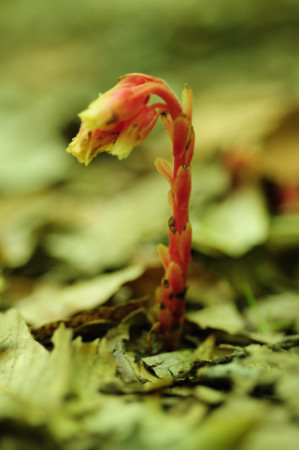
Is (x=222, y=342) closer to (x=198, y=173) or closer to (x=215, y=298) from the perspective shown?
(x=215, y=298)

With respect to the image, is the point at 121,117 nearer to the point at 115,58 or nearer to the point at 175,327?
the point at 175,327

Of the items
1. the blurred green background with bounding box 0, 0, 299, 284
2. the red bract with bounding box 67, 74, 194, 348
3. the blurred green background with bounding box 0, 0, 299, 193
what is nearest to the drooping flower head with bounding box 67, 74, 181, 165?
the red bract with bounding box 67, 74, 194, 348

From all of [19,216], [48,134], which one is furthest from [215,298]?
[48,134]

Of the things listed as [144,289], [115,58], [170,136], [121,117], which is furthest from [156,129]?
[121,117]

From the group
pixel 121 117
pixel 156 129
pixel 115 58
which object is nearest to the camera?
pixel 121 117

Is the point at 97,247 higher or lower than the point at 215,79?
lower

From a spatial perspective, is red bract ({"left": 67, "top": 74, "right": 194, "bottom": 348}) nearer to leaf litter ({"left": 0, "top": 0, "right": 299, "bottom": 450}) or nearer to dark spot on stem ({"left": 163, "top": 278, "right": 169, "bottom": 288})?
dark spot on stem ({"left": 163, "top": 278, "right": 169, "bottom": 288})

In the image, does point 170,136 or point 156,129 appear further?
point 156,129
